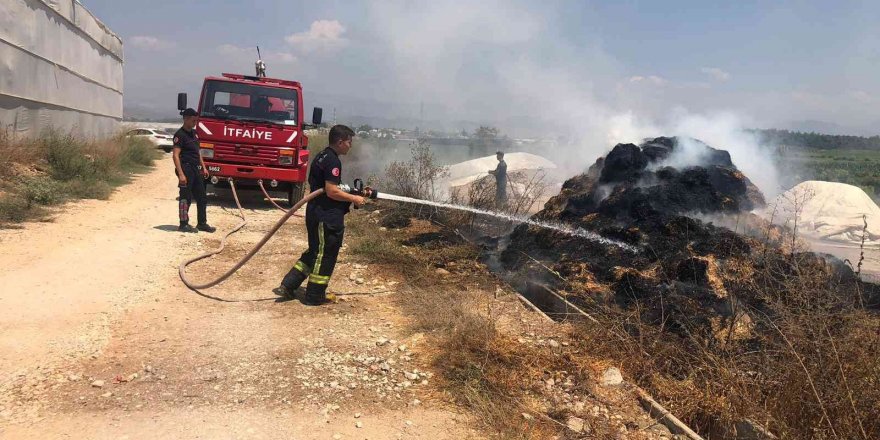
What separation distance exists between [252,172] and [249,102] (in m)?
1.45

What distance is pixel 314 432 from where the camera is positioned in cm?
302

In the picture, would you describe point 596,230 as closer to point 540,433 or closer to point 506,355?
point 506,355

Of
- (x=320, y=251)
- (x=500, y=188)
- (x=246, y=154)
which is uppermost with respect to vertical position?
(x=246, y=154)

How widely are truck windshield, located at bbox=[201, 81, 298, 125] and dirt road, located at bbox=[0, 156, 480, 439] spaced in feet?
14.9

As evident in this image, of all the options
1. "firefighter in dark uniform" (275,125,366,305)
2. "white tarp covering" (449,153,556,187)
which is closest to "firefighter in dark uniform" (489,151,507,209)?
"firefighter in dark uniform" (275,125,366,305)

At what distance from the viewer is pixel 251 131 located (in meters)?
9.92

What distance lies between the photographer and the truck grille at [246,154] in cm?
990

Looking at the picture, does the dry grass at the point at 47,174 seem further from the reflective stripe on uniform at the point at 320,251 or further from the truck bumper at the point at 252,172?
the reflective stripe on uniform at the point at 320,251

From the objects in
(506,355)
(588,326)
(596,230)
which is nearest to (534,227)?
(596,230)

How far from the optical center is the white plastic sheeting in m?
11.2

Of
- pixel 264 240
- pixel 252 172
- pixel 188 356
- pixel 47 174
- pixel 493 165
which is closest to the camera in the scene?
pixel 188 356

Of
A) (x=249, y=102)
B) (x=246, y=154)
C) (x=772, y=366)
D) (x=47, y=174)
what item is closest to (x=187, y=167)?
(x=246, y=154)

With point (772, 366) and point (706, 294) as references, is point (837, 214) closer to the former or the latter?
point (706, 294)

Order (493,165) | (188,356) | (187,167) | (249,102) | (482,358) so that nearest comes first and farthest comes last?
(188,356)
(482,358)
(187,167)
(249,102)
(493,165)
